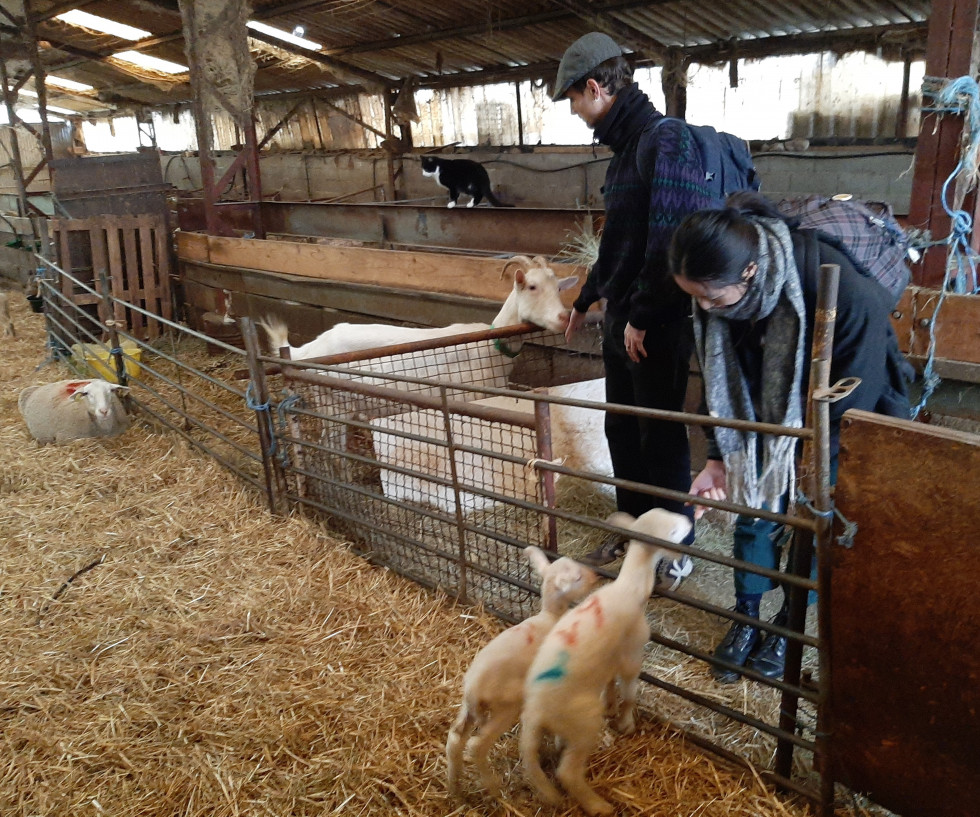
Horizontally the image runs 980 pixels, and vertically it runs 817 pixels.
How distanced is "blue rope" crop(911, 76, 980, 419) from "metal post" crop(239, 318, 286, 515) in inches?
119

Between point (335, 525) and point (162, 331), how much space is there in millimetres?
7041

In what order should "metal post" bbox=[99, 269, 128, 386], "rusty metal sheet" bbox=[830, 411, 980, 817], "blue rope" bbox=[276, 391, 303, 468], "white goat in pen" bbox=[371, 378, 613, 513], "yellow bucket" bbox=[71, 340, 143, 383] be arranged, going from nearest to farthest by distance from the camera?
"rusty metal sheet" bbox=[830, 411, 980, 817], "blue rope" bbox=[276, 391, 303, 468], "white goat in pen" bbox=[371, 378, 613, 513], "metal post" bbox=[99, 269, 128, 386], "yellow bucket" bbox=[71, 340, 143, 383]

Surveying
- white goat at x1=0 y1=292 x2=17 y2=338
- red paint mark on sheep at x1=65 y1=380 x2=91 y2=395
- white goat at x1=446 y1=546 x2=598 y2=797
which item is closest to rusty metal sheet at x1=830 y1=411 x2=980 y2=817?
white goat at x1=446 y1=546 x2=598 y2=797

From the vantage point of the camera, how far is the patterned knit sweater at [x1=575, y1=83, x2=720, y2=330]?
9.17 feet

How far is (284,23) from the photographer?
14.6 m

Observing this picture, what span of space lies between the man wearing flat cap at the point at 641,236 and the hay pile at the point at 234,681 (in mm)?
1084

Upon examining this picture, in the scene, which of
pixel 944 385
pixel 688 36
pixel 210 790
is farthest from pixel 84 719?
pixel 688 36

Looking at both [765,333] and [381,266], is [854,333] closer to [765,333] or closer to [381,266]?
Result: [765,333]

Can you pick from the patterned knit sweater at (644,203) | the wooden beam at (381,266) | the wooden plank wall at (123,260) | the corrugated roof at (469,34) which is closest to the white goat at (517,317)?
the wooden beam at (381,266)

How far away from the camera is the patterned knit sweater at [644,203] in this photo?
2795 millimetres

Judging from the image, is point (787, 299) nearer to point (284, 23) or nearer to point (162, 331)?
point (162, 331)

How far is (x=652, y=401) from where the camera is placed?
321cm

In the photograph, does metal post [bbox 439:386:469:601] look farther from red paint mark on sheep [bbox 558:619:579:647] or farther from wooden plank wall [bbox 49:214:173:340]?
wooden plank wall [bbox 49:214:173:340]

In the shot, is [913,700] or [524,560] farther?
[524,560]
